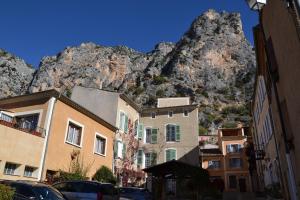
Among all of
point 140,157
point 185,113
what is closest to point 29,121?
point 140,157

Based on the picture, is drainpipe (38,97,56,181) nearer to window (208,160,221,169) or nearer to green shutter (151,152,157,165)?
green shutter (151,152,157,165)

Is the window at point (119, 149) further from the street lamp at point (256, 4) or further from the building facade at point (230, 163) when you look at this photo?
the building facade at point (230, 163)

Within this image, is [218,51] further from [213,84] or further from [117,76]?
[117,76]

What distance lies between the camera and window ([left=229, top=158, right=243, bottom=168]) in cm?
4291

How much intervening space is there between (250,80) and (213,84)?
8.90m

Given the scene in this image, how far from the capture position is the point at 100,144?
22797 mm

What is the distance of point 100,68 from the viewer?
83750 millimetres

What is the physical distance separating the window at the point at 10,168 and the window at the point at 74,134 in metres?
4.30

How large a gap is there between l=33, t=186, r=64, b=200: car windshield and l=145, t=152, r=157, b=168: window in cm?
2422

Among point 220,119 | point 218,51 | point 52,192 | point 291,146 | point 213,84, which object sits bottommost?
point 52,192

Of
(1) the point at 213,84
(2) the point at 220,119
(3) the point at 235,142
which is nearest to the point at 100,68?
(1) the point at 213,84

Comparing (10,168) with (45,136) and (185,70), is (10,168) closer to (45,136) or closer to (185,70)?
(45,136)

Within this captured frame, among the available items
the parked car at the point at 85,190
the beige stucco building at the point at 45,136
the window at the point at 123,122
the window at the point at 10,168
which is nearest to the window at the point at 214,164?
the window at the point at 123,122

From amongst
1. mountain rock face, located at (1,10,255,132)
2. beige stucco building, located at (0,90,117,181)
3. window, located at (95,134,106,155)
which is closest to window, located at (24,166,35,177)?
beige stucco building, located at (0,90,117,181)
